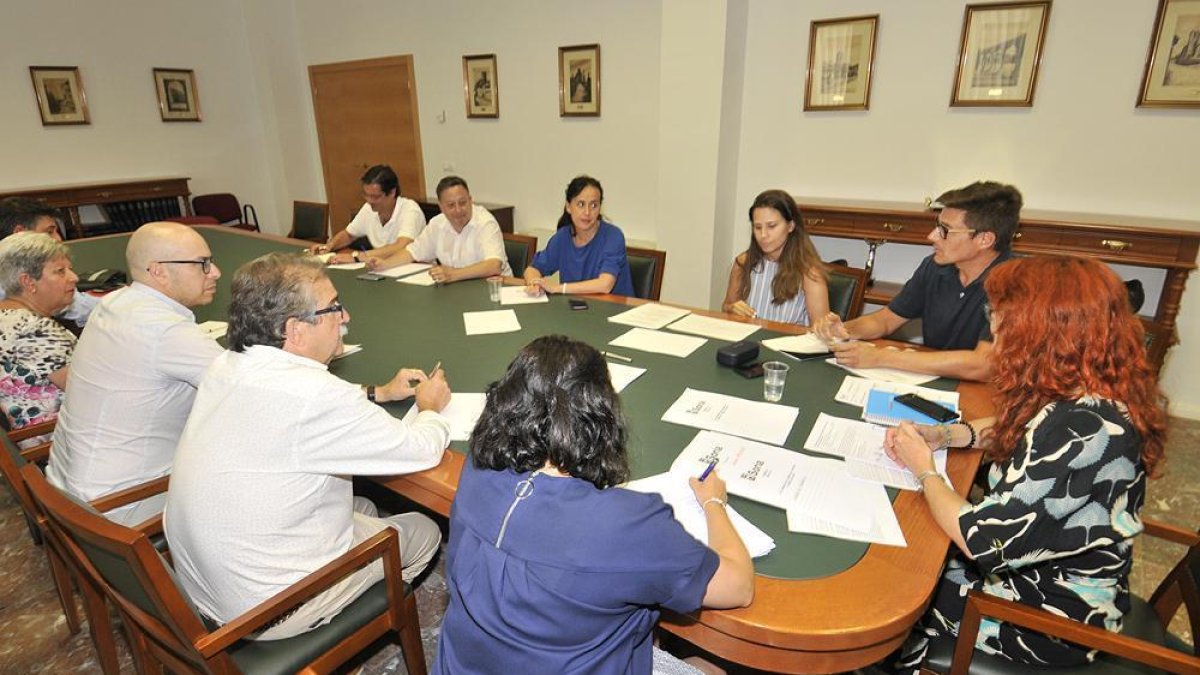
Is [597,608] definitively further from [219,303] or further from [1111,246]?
[1111,246]

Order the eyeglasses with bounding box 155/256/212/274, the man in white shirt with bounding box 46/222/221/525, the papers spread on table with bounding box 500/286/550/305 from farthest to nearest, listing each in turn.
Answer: the papers spread on table with bounding box 500/286/550/305, the eyeglasses with bounding box 155/256/212/274, the man in white shirt with bounding box 46/222/221/525

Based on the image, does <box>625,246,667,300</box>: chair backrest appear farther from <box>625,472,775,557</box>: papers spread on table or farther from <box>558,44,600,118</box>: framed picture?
<box>558,44,600,118</box>: framed picture

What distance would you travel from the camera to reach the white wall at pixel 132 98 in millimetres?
5500

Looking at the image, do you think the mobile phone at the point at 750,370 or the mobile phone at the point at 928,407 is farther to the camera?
the mobile phone at the point at 750,370

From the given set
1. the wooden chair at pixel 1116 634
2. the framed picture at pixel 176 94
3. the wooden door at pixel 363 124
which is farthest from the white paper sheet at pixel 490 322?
the framed picture at pixel 176 94

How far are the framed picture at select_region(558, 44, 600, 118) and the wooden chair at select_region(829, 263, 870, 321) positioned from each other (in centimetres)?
306

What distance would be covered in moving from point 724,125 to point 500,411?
3595mm

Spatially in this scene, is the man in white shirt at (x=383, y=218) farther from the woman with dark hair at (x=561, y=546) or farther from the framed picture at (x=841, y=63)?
the woman with dark hair at (x=561, y=546)

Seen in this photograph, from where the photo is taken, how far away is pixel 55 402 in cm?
206

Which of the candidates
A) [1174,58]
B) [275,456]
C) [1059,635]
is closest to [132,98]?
[275,456]

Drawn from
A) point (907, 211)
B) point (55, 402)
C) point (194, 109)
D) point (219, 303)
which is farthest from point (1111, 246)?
point (194, 109)

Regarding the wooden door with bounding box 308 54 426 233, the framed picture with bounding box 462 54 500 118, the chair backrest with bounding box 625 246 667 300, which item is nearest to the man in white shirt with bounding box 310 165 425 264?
the chair backrest with bounding box 625 246 667 300

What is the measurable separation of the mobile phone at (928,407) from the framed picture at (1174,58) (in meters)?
2.86

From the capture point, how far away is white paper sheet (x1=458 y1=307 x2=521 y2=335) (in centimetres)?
224
